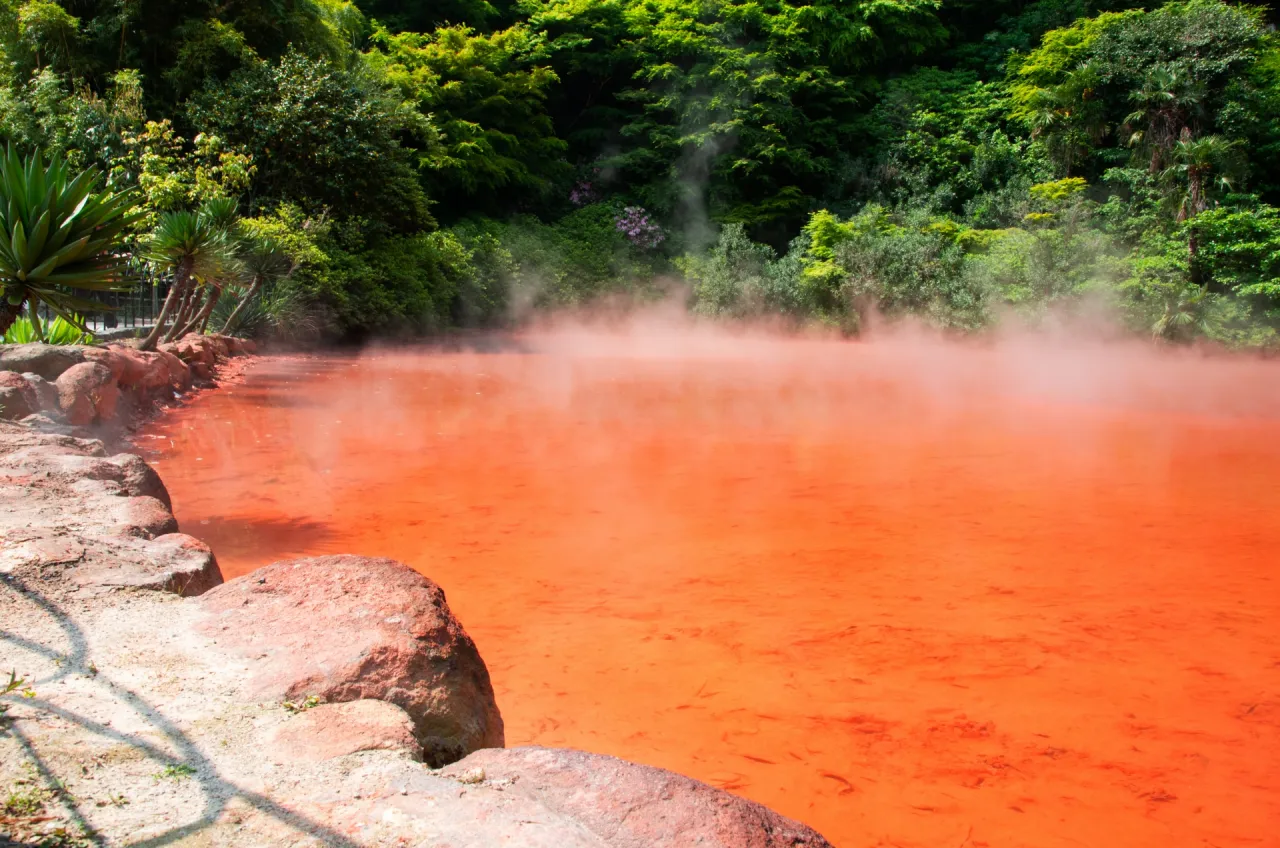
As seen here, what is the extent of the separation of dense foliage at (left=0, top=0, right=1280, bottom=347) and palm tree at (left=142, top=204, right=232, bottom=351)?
77 millimetres

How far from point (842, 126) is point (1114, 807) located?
25501 millimetres

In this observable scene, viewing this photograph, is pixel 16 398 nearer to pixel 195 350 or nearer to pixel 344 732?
pixel 344 732

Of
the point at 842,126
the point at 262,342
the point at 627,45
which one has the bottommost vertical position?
the point at 262,342

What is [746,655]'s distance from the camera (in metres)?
3.93

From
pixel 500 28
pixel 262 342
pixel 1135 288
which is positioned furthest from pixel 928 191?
pixel 262 342

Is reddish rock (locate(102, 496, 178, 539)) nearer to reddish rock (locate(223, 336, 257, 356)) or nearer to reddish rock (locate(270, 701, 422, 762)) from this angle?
reddish rock (locate(270, 701, 422, 762))

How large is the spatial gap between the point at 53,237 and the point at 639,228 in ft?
69.8

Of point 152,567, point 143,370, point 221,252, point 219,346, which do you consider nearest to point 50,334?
point 221,252

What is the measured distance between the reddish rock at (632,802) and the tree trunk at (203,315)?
452 inches

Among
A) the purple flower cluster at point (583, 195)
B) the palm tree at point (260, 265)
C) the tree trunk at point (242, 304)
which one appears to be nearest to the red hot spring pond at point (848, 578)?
the palm tree at point (260, 265)

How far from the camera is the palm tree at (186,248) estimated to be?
9688 millimetres

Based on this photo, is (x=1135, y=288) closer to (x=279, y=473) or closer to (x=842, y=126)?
(x=842, y=126)

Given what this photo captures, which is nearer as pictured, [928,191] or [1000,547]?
[1000,547]

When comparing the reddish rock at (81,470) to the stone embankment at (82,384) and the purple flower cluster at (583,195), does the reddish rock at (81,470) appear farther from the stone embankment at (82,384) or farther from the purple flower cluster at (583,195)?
the purple flower cluster at (583,195)
